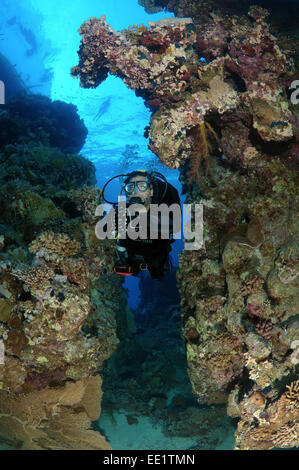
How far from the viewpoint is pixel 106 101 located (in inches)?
1076

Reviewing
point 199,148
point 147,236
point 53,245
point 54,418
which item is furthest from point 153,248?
point 54,418

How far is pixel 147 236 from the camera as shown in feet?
13.7

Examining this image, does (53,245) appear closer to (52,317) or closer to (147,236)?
(52,317)

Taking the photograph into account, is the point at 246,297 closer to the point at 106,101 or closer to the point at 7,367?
the point at 7,367

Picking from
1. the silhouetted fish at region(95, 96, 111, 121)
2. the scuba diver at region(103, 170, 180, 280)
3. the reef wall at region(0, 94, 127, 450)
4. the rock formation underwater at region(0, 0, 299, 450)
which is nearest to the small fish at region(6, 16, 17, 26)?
the silhouetted fish at region(95, 96, 111, 121)

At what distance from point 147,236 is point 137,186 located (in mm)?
838

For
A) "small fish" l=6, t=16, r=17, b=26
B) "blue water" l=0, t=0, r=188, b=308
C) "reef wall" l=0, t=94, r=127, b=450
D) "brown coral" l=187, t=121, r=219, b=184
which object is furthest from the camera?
"small fish" l=6, t=16, r=17, b=26

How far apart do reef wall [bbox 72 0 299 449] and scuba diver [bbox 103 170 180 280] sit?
57.4 inches

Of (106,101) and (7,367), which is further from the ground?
(106,101)

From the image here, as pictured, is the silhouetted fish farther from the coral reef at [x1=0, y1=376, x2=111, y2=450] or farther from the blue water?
the coral reef at [x1=0, y1=376, x2=111, y2=450]

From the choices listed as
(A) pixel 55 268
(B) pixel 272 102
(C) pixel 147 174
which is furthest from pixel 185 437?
(B) pixel 272 102

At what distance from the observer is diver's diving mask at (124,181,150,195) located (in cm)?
404

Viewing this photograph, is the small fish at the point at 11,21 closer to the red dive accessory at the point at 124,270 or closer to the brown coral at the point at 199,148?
the brown coral at the point at 199,148

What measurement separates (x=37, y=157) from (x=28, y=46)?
30619 mm
